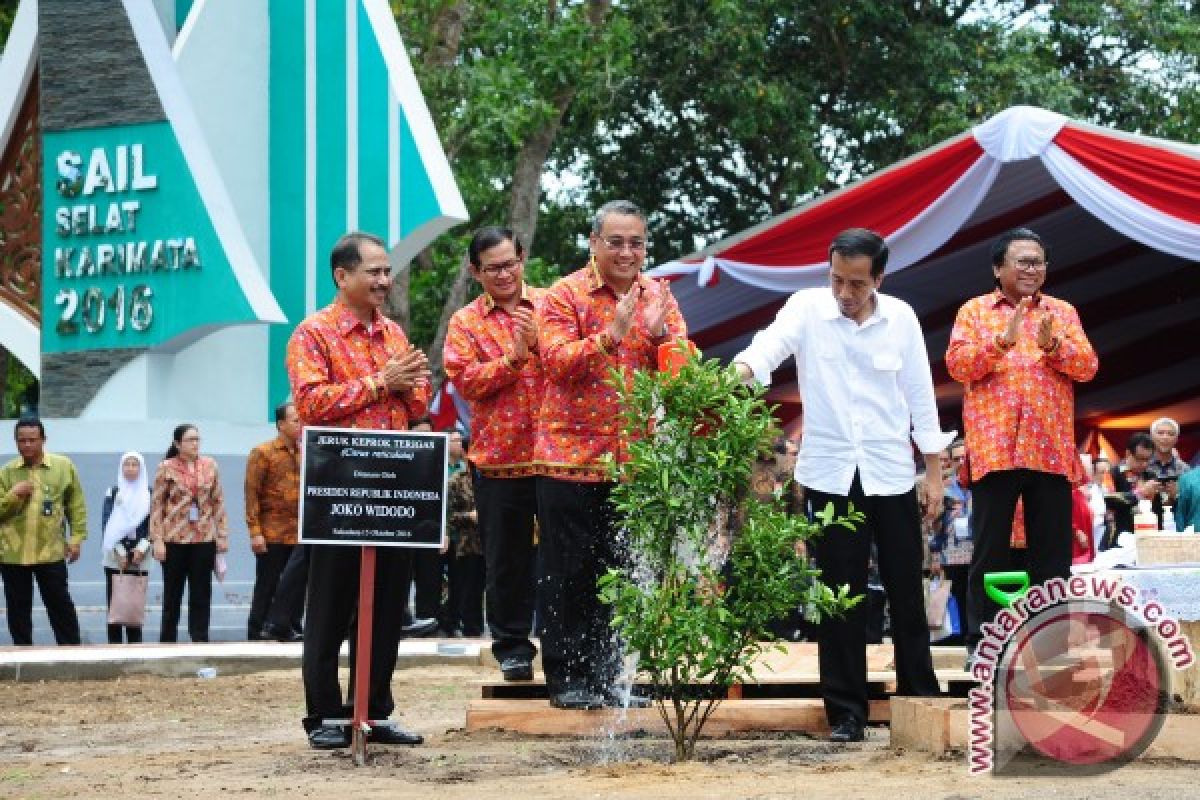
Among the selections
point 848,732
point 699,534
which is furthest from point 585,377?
point 848,732

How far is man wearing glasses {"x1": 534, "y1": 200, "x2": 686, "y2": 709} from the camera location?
24.4ft

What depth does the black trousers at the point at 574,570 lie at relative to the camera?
7496 millimetres

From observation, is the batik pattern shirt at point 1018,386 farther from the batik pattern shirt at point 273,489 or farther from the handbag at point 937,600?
the batik pattern shirt at point 273,489

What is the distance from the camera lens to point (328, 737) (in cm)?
756

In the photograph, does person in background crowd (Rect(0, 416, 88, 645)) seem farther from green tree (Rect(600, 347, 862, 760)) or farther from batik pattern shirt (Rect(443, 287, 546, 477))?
green tree (Rect(600, 347, 862, 760))

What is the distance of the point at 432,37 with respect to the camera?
72.2 feet

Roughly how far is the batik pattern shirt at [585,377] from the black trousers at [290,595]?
21.4 feet

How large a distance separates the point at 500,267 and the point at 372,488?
145 cm

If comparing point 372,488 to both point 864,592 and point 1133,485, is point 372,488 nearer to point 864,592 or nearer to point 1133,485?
point 864,592

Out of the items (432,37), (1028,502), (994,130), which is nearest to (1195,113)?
(432,37)

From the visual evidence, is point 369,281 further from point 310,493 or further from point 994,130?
point 994,130

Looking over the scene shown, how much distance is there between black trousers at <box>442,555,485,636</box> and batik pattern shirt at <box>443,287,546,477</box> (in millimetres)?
7669

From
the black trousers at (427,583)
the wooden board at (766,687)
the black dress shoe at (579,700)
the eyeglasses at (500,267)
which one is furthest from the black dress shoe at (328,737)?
the black trousers at (427,583)

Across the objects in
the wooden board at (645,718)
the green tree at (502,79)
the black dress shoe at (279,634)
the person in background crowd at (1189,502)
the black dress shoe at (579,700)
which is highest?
the green tree at (502,79)
